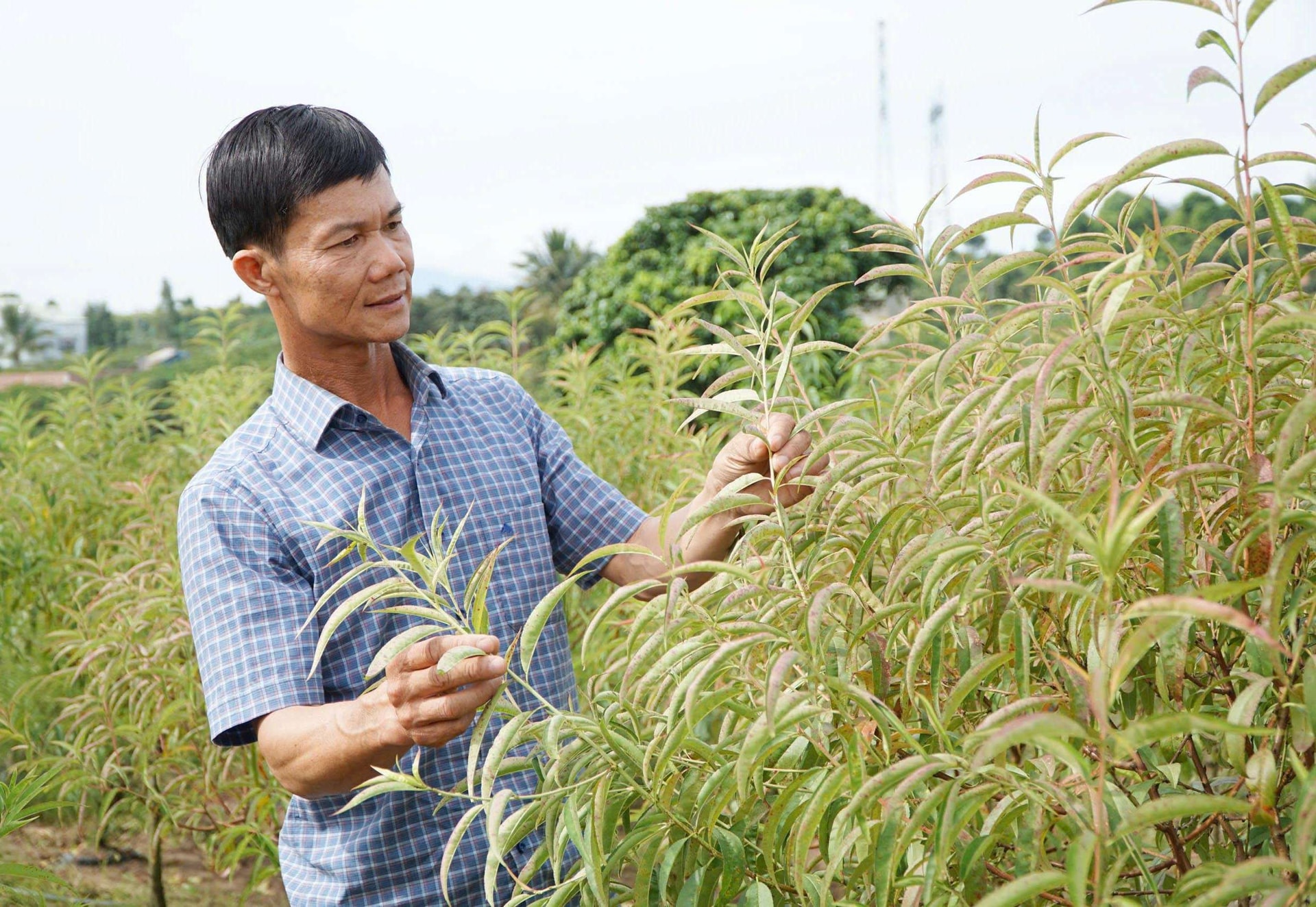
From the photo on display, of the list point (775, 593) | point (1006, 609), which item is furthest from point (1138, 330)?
point (775, 593)

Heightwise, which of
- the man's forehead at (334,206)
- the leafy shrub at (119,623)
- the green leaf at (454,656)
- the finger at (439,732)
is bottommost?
the leafy shrub at (119,623)

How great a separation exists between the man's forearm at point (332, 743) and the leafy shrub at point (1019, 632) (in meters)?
0.16

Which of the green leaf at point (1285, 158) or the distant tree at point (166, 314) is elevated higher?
the green leaf at point (1285, 158)

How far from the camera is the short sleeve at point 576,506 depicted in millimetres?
1825

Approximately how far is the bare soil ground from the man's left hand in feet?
7.03

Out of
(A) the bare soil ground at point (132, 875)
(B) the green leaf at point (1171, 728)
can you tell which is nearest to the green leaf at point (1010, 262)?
(B) the green leaf at point (1171, 728)

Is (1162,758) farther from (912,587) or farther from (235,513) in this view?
(235,513)

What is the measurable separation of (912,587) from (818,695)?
20 cm

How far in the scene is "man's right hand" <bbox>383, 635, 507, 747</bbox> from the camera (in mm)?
995

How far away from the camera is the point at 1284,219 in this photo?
32.6 inches

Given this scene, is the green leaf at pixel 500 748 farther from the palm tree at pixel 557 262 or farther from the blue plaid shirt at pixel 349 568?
the palm tree at pixel 557 262

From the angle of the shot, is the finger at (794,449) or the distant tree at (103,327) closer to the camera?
the finger at (794,449)

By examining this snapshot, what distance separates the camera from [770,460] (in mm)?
1100

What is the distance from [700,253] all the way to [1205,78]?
530 centimetres
